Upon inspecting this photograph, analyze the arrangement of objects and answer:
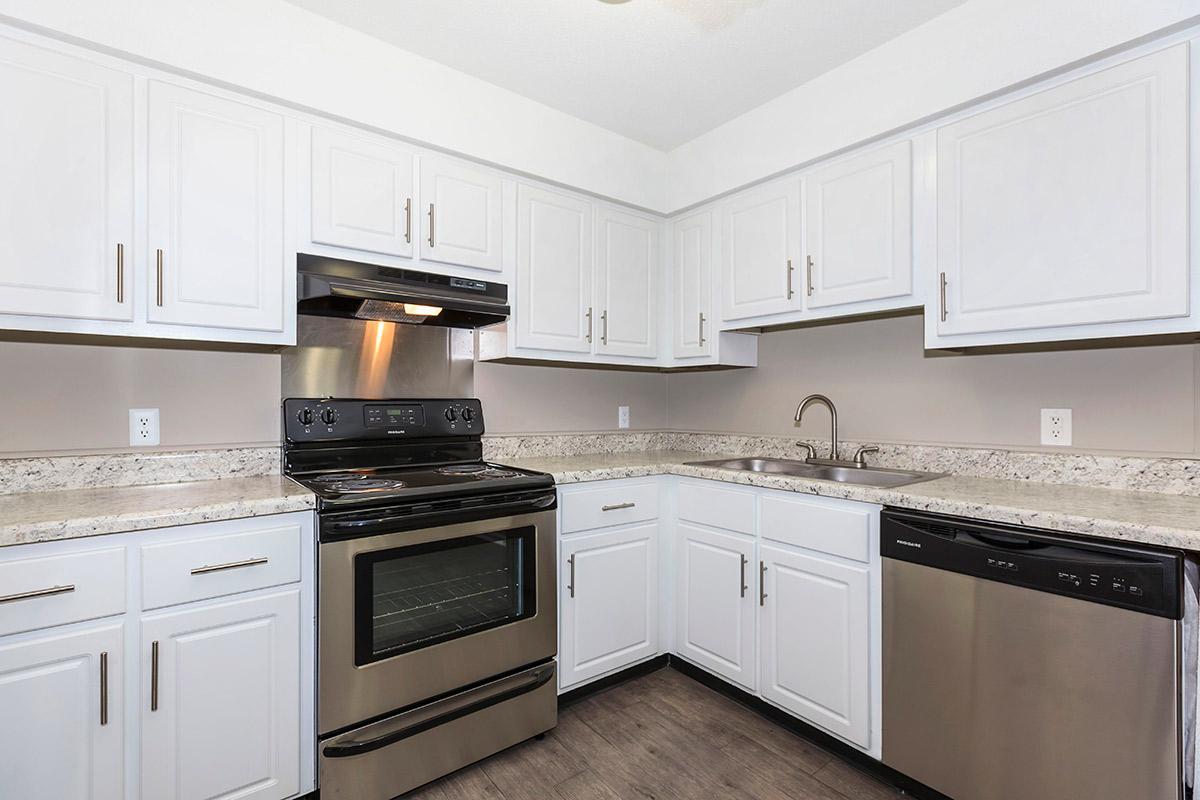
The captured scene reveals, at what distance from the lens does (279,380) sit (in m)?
2.18

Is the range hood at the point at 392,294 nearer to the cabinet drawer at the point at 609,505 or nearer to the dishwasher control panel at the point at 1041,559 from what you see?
the cabinet drawer at the point at 609,505

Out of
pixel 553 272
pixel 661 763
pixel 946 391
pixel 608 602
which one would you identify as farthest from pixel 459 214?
pixel 661 763

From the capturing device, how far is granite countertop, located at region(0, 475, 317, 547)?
1.34 m

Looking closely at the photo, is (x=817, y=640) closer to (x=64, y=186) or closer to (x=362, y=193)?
(x=362, y=193)

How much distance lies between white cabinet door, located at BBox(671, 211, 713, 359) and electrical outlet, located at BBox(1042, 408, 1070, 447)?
4.28ft

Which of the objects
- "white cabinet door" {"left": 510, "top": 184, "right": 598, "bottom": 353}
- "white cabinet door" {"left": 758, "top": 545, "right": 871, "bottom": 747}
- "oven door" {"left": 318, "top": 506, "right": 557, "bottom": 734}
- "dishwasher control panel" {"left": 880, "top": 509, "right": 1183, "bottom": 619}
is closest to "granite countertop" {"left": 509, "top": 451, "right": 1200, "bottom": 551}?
"dishwasher control panel" {"left": 880, "top": 509, "right": 1183, "bottom": 619}

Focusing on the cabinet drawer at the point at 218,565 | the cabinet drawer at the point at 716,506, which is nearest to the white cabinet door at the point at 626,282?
the cabinet drawer at the point at 716,506

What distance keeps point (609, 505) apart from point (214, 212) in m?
1.69

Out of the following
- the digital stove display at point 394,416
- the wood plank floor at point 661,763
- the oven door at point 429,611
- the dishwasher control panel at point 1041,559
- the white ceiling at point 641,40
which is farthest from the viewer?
the digital stove display at point 394,416

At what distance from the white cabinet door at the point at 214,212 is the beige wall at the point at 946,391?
212cm

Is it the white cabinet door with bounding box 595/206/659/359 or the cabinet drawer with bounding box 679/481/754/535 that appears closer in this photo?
the cabinet drawer with bounding box 679/481/754/535

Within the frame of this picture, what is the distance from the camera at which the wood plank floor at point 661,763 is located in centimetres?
180

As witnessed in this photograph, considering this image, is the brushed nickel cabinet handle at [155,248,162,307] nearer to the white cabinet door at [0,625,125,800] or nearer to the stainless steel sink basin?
the white cabinet door at [0,625,125,800]

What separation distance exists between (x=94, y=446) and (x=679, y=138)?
2652 mm
